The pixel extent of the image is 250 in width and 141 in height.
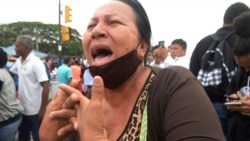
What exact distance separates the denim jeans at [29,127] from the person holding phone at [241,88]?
3425 millimetres

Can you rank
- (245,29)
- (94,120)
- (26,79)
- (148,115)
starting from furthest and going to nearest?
(26,79), (245,29), (148,115), (94,120)

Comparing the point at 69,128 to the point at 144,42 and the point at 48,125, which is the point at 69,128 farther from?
the point at 144,42

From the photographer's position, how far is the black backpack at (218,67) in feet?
11.6

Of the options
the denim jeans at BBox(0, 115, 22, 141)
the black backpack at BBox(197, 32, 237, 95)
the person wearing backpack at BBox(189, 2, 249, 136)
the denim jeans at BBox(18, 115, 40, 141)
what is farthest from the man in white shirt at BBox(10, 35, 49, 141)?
the black backpack at BBox(197, 32, 237, 95)

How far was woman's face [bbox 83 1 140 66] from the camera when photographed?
1.59m

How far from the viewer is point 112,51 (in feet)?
5.22

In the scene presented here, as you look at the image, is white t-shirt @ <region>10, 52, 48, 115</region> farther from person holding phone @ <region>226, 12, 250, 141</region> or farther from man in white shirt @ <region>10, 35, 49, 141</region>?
person holding phone @ <region>226, 12, 250, 141</region>

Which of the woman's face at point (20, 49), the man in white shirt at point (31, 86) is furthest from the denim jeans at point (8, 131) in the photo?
the woman's face at point (20, 49)

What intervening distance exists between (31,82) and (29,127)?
0.75 metres

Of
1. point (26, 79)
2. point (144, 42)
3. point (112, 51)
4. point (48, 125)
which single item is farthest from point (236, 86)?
point (26, 79)

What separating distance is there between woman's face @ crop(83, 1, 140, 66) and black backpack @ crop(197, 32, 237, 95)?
205 cm

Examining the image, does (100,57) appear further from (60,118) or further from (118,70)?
(60,118)

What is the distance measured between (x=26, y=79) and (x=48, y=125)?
4.19 metres

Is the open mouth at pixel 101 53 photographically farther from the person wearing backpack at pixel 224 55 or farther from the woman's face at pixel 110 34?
the person wearing backpack at pixel 224 55
